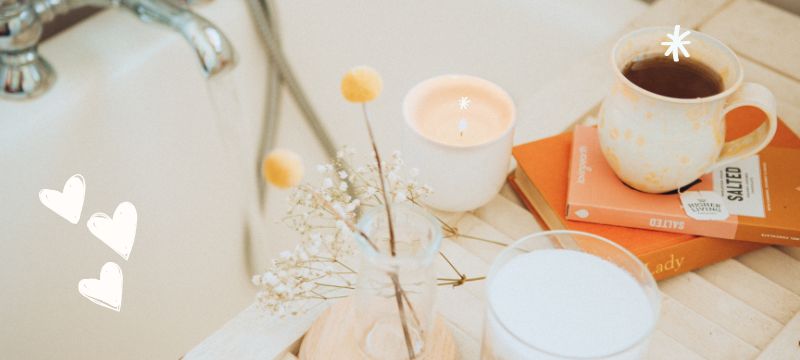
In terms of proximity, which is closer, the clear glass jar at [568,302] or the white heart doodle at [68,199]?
the clear glass jar at [568,302]

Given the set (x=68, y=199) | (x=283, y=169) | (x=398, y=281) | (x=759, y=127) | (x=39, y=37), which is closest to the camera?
(x=283, y=169)

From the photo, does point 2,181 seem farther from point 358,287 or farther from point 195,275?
point 358,287

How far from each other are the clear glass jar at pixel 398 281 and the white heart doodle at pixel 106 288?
611 mm

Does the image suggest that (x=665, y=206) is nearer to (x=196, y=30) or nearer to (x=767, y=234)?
(x=767, y=234)

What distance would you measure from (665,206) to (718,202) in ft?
0.13

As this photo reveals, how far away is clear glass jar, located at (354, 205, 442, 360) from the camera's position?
0.42m

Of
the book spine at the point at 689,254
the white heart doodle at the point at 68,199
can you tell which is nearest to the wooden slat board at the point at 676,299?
the book spine at the point at 689,254

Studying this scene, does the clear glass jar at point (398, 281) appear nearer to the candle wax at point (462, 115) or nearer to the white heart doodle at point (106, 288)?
the candle wax at point (462, 115)

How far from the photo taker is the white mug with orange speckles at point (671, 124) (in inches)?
20.5

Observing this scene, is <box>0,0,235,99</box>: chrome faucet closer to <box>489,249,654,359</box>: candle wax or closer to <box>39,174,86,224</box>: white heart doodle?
<box>39,174,86,224</box>: white heart doodle

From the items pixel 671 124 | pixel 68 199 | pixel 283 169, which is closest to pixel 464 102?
pixel 671 124

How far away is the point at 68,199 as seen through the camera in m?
0.98

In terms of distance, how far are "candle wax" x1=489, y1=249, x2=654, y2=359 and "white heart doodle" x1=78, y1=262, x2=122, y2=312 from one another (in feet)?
2.32

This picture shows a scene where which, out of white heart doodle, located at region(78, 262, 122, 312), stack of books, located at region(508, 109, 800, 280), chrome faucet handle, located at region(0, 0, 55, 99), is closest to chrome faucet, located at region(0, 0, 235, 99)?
chrome faucet handle, located at region(0, 0, 55, 99)
